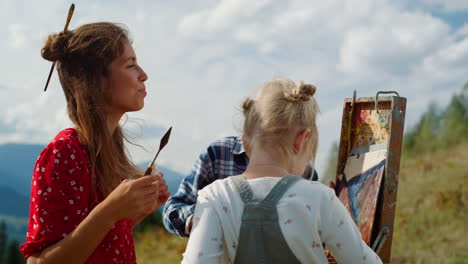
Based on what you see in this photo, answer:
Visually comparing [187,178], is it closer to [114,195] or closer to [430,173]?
Result: [114,195]

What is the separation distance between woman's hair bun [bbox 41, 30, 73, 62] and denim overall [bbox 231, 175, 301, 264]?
3.37 ft

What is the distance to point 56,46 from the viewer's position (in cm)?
200

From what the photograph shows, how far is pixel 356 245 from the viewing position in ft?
5.24

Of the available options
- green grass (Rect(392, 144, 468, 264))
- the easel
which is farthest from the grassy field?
the easel

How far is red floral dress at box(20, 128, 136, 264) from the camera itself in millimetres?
1691

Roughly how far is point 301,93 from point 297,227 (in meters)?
0.48

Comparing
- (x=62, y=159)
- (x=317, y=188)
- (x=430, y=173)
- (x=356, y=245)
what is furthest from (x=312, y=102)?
(x=430, y=173)

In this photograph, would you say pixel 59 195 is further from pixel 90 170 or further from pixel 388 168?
pixel 388 168

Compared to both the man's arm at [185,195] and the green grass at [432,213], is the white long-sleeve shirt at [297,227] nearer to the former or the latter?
the man's arm at [185,195]

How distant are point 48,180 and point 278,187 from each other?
81cm

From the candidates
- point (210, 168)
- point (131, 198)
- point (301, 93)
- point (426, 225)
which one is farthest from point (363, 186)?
point (426, 225)

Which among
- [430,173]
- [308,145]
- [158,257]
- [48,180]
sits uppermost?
[308,145]

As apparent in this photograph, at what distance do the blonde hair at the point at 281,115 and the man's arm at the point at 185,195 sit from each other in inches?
25.8

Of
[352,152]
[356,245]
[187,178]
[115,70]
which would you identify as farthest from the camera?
[352,152]
